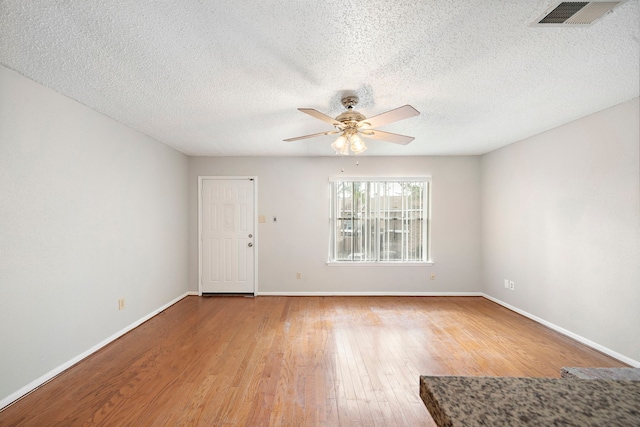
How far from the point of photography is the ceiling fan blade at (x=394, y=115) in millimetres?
2154

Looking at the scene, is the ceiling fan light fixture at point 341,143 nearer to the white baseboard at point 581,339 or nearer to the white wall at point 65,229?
the white wall at point 65,229

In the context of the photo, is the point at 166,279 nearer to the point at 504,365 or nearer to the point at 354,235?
the point at 354,235

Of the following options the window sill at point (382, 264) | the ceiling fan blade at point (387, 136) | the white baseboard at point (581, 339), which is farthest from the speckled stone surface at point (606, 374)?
the window sill at point (382, 264)

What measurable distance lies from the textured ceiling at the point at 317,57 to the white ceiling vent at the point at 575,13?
2.2 inches

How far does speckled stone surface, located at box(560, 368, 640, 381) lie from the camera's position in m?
1.23

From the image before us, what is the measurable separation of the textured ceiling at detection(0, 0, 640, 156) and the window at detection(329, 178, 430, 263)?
6.61 feet

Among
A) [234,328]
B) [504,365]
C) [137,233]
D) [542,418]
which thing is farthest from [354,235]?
[542,418]

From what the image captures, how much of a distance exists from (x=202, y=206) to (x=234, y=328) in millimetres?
2343

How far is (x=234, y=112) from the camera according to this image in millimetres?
2988

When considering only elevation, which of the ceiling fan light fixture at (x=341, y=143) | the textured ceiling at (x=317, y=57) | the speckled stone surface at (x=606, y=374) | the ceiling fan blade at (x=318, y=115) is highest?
the textured ceiling at (x=317, y=57)

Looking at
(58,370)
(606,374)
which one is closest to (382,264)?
(606,374)

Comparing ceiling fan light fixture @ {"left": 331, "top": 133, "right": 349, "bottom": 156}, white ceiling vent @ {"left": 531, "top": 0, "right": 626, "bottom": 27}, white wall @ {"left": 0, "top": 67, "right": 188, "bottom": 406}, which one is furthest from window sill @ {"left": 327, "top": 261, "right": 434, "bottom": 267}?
white ceiling vent @ {"left": 531, "top": 0, "right": 626, "bottom": 27}

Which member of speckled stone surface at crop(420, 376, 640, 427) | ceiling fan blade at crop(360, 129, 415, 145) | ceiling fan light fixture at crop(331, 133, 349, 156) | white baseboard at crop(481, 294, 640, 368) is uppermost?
ceiling fan blade at crop(360, 129, 415, 145)

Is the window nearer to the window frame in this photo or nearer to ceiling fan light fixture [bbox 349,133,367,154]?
the window frame
